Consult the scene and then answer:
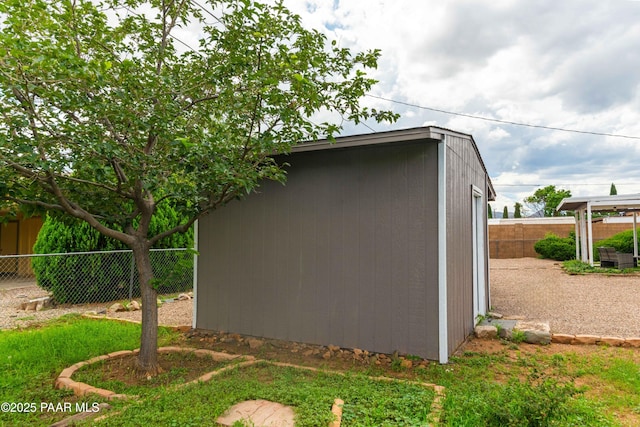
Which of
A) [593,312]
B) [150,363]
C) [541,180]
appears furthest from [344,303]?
[541,180]

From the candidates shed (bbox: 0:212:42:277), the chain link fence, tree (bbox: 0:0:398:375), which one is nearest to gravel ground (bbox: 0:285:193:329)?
the chain link fence

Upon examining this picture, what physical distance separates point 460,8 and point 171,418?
24.7ft

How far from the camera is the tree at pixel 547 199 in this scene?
3177 centimetres

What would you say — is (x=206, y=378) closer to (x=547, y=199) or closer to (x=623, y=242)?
(x=623, y=242)

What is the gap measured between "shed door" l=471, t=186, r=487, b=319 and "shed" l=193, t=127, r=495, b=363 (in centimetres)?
65

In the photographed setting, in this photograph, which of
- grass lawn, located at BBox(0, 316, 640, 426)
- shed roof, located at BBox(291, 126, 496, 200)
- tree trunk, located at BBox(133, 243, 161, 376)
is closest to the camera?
grass lawn, located at BBox(0, 316, 640, 426)

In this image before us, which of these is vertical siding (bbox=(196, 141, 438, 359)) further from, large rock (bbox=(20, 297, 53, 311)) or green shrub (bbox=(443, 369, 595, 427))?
large rock (bbox=(20, 297, 53, 311))

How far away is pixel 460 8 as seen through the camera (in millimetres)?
6797

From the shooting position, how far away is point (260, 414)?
2.54m

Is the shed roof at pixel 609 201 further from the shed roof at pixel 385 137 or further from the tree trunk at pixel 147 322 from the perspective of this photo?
the tree trunk at pixel 147 322

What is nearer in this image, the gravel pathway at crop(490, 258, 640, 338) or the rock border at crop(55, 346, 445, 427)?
the rock border at crop(55, 346, 445, 427)

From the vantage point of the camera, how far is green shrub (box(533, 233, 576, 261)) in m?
16.0

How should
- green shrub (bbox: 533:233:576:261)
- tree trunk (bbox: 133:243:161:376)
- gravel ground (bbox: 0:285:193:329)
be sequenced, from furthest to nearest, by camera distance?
green shrub (bbox: 533:233:576:261) < gravel ground (bbox: 0:285:193:329) < tree trunk (bbox: 133:243:161:376)

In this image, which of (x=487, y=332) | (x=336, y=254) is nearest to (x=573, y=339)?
(x=487, y=332)
